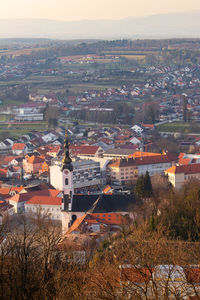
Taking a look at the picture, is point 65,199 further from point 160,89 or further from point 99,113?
point 160,89

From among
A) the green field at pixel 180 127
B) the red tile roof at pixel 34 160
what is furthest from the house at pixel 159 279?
the green field at pixel 180 127

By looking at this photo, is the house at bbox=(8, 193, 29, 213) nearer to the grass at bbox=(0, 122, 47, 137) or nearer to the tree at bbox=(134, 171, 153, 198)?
the tree at bbox=(134, 171, 153, 198)

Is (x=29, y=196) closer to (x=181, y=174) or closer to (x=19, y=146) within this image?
(x=181, y=174)

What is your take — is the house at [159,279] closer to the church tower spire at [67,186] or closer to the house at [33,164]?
the church tower spire at [67,186]

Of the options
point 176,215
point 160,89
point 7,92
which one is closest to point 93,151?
point 176,215

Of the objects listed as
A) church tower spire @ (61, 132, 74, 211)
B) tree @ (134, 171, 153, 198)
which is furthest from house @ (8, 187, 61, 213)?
tree @ (134, 171, 153, 198)

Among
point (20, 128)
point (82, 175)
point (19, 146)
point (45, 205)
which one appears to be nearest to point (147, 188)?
point (45, 205)
